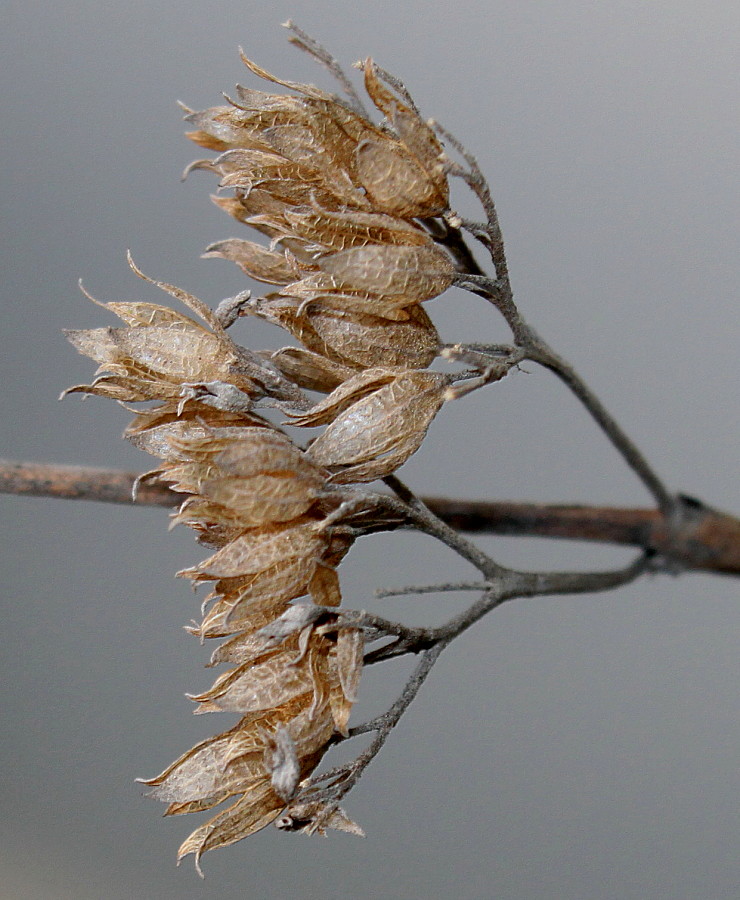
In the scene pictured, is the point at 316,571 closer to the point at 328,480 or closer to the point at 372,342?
the point at 328,480

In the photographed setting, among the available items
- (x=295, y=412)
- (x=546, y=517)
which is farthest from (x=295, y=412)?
(x=546, y=517)

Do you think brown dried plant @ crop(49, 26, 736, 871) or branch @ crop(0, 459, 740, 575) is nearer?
brown dried plant @ crop(49, 26, 736, 871)

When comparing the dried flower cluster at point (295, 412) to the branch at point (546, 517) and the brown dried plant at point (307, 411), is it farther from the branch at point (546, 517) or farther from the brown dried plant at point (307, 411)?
the branch at point (546, 517)

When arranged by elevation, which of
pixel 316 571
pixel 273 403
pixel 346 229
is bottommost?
pixel 316 571

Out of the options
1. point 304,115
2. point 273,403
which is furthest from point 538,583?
point 304,115

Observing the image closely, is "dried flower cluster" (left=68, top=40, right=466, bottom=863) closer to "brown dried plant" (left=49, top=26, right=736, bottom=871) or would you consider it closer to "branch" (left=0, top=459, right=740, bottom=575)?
"brown dried plant" (left=49, top=26, right=736, bottom=871)

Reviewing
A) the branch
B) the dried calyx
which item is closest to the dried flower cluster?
the dried calyx

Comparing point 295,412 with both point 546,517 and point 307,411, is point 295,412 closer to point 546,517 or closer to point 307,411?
point 307,411
